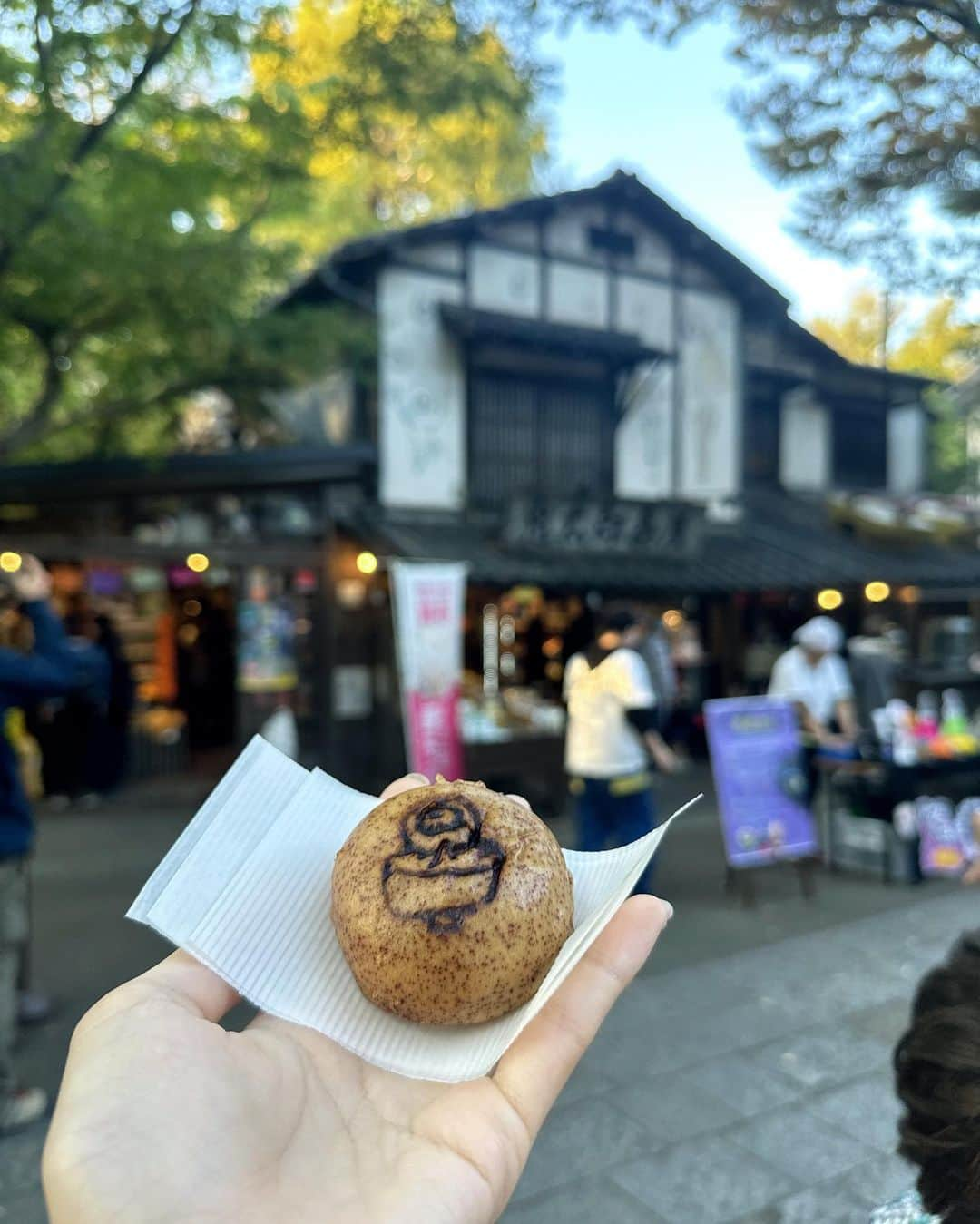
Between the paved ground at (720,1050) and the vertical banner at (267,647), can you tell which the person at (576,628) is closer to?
the vertical banner at (267,647)

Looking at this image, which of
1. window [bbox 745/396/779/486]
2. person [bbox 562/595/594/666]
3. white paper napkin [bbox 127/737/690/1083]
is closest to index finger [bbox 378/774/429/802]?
white paper napkin [bbox 127/737/690/1083]

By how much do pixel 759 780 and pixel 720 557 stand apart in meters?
5.76

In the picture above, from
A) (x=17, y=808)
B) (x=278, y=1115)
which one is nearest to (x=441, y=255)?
(x=17, y=808)

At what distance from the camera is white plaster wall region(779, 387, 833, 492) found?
1424 cm

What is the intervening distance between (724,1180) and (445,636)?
213 inches

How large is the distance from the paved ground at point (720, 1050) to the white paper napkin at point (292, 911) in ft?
6.75

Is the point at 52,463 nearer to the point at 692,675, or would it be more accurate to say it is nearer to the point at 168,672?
the point at 168,672

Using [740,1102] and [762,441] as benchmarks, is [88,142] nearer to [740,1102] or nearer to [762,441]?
[740,1102]

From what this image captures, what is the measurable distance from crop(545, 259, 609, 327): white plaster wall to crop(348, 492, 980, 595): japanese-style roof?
3.11 m

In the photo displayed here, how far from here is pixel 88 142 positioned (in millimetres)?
6156

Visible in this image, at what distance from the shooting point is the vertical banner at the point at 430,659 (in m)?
8.08

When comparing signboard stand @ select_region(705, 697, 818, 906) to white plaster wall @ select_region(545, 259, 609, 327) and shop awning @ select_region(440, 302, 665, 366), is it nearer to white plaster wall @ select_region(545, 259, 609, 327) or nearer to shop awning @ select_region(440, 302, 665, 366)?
shop awning @ select_region(440, 302, 665, 366)

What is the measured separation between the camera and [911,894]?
7.03 m

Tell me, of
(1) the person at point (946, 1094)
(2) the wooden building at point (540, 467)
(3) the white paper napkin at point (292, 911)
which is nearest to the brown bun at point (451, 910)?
(3) the white paper napkin at point (292, 911)
